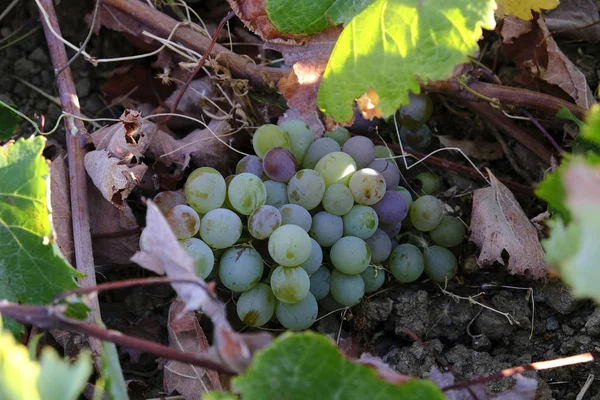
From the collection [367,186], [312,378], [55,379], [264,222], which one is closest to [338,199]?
[367,186]

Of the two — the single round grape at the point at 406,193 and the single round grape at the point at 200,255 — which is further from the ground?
the single round grape at the point at 200,255

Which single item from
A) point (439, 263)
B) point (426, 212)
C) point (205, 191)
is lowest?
point (439, 263)

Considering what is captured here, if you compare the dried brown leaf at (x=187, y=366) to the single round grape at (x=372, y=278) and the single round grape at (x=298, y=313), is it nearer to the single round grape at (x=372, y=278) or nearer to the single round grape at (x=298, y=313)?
the single round grape at (x=298, y=313)

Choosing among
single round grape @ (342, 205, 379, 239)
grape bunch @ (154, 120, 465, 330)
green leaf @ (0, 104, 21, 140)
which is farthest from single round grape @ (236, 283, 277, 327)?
green leaf @ (0, 104, 21, 140)

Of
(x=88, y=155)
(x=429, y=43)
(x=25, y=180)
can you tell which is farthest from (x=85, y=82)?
(x=429, y=43)

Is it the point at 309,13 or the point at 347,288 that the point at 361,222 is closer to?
the point at 347,288

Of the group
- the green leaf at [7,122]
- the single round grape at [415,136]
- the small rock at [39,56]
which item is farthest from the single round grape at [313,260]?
the small rock at [39,56]
